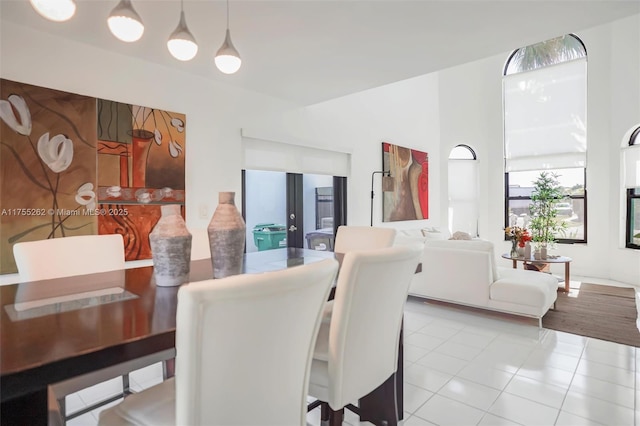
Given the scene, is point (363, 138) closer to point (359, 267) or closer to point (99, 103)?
point (99, 103)

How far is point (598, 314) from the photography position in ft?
13.0

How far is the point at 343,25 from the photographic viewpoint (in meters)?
2.35

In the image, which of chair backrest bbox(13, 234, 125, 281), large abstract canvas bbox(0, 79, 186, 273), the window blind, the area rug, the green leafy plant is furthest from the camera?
the window blind

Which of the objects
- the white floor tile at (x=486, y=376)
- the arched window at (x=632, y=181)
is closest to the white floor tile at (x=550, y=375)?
the white floor tile at (x=486, y=376)

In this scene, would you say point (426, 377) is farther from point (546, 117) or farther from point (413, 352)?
point (546, 117)

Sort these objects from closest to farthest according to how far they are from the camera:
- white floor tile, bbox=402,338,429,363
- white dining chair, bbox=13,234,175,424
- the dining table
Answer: the dining table → white dining chair, bbox=13,234,175,424 → white floor tile, bbox=402,338,429,363

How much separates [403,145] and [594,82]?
353 cm

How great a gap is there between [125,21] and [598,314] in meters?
5.08

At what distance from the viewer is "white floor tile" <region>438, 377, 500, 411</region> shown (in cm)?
222

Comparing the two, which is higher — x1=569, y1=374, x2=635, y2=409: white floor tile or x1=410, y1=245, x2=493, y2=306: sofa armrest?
x1=410, y1=245, x2=493, y2=306: sofa armrest

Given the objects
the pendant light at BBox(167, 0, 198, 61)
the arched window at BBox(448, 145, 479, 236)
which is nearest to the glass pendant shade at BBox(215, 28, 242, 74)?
Answer: the pendant light at BBox(167, 0, 198, 61)

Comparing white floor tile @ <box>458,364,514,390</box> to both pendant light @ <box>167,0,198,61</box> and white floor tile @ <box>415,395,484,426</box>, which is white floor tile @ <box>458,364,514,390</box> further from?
pendant light @ <box>167,0,198,61</box>

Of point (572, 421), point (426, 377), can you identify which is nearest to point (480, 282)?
point (426, 377)

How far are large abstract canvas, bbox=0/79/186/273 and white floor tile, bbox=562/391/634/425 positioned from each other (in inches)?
130
